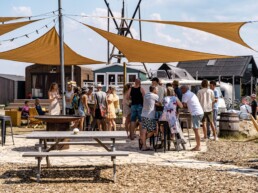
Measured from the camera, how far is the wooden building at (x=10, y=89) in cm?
3959

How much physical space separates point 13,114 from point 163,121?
30.7 ft

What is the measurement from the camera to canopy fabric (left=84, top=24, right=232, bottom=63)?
11.4m

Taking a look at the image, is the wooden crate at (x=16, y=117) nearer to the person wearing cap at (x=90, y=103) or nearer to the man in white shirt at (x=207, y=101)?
the person wearing cap at (x=90, y=103)

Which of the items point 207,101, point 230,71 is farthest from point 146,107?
point 230,71

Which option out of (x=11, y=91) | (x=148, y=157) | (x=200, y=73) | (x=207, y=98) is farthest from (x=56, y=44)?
(x=200, y=73)

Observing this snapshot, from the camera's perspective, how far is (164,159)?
866 centimetres

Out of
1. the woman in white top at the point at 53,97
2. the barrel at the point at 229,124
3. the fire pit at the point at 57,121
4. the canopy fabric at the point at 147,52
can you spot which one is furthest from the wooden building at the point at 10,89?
the fire pit at the point at 57,121

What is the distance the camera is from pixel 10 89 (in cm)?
4012

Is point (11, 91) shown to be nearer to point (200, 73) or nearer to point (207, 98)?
point (200, 73)

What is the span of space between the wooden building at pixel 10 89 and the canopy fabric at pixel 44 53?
24.0 metres

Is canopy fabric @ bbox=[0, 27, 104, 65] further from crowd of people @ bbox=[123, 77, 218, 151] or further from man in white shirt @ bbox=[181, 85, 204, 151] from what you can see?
man in white shirt @ bbox=[181, 85, 204, 151]

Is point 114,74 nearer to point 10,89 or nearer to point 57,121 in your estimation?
point 10,89

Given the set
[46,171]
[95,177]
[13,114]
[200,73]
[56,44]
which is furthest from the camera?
[200,73]

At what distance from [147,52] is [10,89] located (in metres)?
30.0
